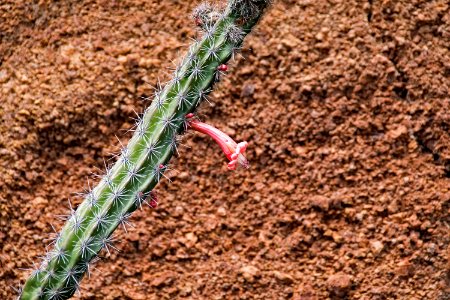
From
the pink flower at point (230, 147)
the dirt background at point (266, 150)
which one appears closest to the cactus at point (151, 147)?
the pink flower at point (230, 147)

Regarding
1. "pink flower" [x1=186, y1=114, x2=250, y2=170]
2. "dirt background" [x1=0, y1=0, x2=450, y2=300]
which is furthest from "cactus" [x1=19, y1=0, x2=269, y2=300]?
"dirt background" [x1=0, y1=0, x2=450, y2=300]

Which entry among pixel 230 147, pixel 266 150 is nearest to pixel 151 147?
pixel 230 147

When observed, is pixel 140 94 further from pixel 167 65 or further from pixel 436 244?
pixel 436 244

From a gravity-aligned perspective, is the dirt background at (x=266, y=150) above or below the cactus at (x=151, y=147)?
below

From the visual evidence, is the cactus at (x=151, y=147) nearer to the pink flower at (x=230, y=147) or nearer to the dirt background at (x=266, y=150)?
the pink flower at (x=230, y=147)

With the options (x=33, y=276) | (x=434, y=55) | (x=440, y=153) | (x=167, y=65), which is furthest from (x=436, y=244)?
(x=33, y=276)

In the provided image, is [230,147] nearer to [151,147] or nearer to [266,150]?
[151,147]

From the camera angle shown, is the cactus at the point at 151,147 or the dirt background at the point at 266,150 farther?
the dirt background at the point at 266,150
